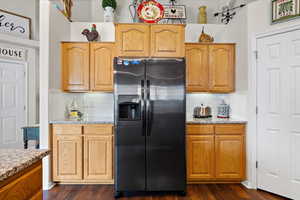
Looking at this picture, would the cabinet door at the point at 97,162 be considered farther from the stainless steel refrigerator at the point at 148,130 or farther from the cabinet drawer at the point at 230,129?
the cabinet drawer at the point at 230,129

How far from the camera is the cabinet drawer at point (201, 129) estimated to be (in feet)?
9.89

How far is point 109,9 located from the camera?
370cm

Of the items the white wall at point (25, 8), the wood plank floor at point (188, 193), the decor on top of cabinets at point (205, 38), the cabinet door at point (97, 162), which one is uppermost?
the white wall at point (25, 8)

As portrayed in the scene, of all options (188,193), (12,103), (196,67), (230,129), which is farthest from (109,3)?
(188,193)

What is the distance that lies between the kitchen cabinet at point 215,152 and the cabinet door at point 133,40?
1.32 metres

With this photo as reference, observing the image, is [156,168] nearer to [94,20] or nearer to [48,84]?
[48,84]

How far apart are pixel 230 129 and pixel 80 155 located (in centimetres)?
221

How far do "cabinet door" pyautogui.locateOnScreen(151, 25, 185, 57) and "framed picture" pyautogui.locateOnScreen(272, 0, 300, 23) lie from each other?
4.02 ft

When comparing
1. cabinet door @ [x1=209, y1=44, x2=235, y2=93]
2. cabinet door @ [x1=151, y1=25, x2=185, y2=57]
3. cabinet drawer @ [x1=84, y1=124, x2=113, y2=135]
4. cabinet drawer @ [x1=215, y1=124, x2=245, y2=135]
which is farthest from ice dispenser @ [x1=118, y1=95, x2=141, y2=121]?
cabinet door @ [x1=209, y1=44, x2=235, y2=93]

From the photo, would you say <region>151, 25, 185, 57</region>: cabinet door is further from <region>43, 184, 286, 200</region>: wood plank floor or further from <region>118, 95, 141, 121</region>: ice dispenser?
<region>43, 184, 286, 200</region>: wood plank floor

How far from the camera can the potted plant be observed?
12.1ft

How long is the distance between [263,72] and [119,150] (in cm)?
225

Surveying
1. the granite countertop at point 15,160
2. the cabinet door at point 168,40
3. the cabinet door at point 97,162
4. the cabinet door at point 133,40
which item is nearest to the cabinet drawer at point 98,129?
the cabinet door at point 97,162

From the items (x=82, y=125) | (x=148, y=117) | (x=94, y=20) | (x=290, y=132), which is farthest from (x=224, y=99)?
(x=94, y=20)
